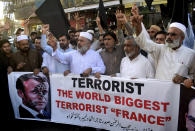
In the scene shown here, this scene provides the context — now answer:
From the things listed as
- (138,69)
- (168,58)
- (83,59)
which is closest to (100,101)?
(138,69)


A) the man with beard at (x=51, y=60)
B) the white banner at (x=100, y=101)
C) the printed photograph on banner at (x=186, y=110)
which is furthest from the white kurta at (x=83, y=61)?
the printed photograph on banner at (x=186, y=110)

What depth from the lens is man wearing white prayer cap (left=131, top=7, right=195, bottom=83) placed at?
304 centimetres

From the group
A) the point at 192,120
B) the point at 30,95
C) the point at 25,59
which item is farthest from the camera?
the point at 25,59

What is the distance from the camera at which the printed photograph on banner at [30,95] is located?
3872 mm

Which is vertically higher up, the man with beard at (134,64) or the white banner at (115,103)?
the man with beard at (134,64)

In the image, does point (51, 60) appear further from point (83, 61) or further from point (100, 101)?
point (100, 101)

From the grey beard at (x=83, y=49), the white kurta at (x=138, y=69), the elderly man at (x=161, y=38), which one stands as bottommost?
the white kurta at (x=138, y=69)

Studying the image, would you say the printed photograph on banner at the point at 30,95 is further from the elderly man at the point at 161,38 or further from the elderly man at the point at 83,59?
the elderly man at the point at 161,38

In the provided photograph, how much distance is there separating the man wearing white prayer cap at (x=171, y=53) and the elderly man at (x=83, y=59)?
34.7 inches

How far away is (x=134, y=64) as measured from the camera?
3.42m

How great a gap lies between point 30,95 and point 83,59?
124 cm

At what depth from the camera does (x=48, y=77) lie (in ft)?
12.6

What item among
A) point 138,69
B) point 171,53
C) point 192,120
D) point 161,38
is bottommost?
point 192,120

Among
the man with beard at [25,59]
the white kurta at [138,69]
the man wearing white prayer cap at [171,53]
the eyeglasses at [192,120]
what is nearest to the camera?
the eyeglasses at [192,120]
